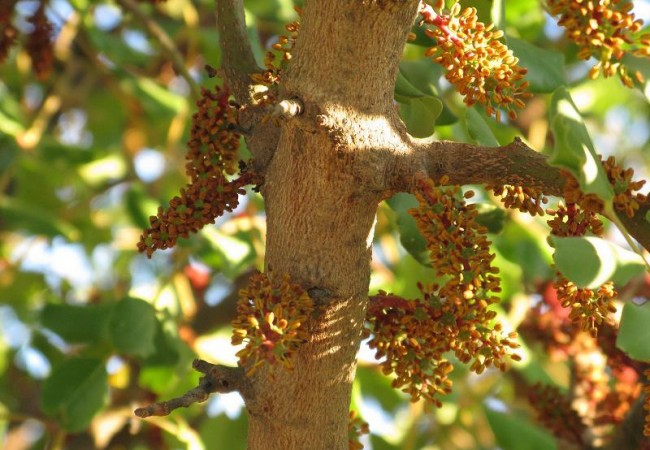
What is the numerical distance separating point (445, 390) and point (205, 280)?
1.33 meters

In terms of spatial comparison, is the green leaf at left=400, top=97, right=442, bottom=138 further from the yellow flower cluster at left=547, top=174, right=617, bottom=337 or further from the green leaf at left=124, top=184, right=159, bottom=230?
the green leaf at left=124, top=184, right=159, bottom=230

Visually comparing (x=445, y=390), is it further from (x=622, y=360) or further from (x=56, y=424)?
(x=56, y=424)

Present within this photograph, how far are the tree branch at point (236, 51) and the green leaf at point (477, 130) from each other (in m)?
0.22

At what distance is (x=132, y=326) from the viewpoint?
1.33m

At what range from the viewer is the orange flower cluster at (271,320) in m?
0.77

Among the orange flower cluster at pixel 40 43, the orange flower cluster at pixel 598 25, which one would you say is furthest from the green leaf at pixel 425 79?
the orange flower cluster at pixel 40 43

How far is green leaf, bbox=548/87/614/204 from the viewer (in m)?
0.70

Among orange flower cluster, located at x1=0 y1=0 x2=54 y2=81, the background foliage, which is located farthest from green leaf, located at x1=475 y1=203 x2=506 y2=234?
orange flower cluster, located at x1=0 y1=0 x2=54 y2=81

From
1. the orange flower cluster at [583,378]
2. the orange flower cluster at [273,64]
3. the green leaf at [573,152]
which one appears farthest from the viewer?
the orange flower cluster at [583,378]

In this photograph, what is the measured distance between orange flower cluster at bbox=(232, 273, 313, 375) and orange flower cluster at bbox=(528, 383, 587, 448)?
59cm

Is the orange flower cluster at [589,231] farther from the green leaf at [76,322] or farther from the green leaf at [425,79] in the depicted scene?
the green leaf at [76,322]

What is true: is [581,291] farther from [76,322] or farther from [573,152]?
[76,322]

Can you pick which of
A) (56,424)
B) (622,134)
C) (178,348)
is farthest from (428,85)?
(622,134)

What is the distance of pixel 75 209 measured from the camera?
6.34 ft
